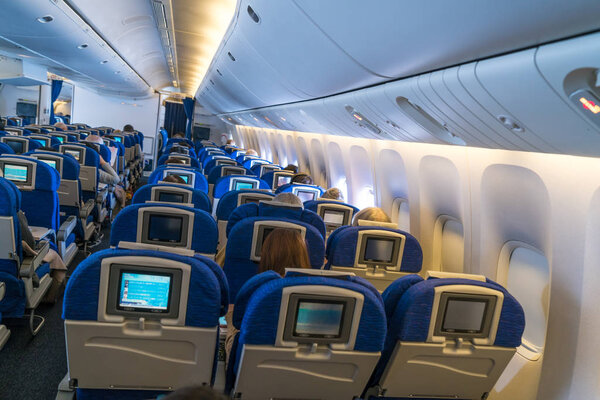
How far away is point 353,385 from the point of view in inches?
114

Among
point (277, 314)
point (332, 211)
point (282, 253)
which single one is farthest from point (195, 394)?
point (332, 211)

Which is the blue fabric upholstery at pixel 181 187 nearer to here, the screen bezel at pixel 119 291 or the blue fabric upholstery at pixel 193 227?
the blue fabric upholstery at pixel 193 227

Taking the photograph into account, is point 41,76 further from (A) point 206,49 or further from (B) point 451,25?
(B) point 451,25

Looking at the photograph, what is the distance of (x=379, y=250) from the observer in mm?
4711

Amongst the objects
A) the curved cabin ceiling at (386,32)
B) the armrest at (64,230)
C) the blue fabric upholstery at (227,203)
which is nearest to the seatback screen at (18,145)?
the armrest at (64,230)

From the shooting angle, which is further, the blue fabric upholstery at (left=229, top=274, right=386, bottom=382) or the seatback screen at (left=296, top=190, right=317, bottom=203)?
the seatback screen at (left=296, top=190, right=317, bottom=203)

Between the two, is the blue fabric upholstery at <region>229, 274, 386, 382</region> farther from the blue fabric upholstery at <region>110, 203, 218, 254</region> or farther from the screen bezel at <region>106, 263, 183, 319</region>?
the blue fabric upholstery at <region>110, 203, 218, 254</region>

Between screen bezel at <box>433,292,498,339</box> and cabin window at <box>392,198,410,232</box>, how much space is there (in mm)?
5483

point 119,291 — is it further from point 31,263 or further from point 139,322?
point 31,263

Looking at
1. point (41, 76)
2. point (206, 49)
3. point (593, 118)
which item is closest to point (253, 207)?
point (593, 118)

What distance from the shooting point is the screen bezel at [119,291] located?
8.47 feet

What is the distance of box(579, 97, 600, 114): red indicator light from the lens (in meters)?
2.36

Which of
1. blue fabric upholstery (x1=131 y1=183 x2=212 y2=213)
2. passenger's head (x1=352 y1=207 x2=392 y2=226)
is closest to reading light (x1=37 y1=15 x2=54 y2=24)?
blue fabric upholstery (x1=131 y1=183 x2=212 y2=213)

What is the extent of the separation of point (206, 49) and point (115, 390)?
10.9 meters
